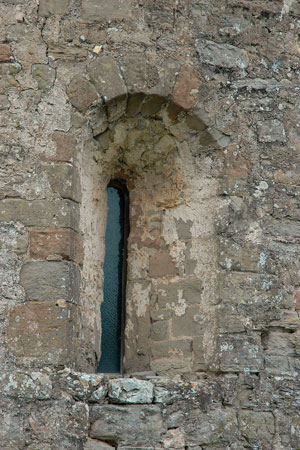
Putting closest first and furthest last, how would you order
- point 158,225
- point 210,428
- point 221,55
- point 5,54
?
point 210,428
point 5,54
point 221,55
point 158,225

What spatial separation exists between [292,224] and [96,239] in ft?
3.91

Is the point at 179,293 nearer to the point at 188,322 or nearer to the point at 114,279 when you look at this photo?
the point at 188,322

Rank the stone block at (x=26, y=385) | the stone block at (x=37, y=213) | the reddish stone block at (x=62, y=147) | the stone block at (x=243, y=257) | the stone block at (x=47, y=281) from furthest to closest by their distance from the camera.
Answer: the stone block at (x=243, y=257) → the reddish stone block at (x=62, y=147) → the stone block at (x=37, y=213) → the stone block at (x=47, y=281) → the stone block at (x=26, y=385)

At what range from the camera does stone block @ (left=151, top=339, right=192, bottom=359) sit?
14.8ft

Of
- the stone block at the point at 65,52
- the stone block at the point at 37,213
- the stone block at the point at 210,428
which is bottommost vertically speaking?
the stone block at the point at 210,428

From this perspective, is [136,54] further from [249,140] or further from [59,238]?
[59,238]

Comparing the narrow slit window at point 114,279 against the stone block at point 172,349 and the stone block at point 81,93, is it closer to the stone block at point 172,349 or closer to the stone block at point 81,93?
the stone block at point 172,349

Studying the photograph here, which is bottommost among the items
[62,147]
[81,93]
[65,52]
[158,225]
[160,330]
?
[160,330]

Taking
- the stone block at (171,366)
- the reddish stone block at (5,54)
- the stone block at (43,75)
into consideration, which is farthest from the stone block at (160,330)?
the reddish stone block at (5,54)

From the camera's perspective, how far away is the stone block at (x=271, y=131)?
4695mm

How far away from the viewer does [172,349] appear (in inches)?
179

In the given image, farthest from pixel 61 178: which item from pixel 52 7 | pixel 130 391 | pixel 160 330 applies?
pixel 130 391

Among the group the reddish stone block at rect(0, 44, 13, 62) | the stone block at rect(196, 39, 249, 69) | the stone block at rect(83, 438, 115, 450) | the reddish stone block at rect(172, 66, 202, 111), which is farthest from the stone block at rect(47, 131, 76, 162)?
the stone block at rect(83, 438, 115, 450)

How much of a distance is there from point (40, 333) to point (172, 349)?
3.01ft
